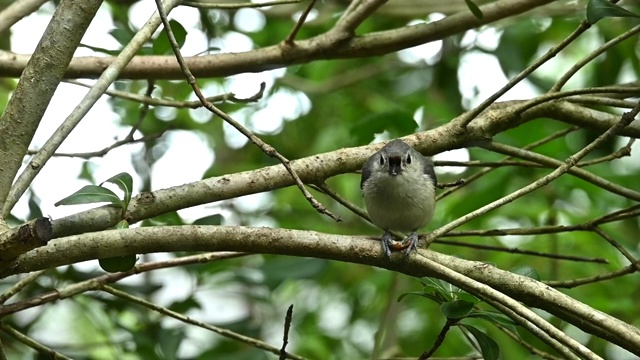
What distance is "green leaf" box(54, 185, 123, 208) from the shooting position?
2.50 metres

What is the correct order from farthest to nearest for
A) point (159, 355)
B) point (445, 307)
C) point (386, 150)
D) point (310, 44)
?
1. point (159, 355)
2. point (310, 44)
3. point (386, 150)
4. point (445, 307)

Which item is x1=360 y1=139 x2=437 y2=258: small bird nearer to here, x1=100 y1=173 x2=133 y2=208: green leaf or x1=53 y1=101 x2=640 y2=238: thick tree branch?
x1=53 y1=101 x2=640 y2=238: thick tree branch

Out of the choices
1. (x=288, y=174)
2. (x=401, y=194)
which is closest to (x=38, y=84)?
(x=288, y=174)

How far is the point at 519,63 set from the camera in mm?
4672

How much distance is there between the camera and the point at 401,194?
3727 millimetres

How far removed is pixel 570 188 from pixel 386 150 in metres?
1.56

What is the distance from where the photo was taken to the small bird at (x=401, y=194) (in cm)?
364

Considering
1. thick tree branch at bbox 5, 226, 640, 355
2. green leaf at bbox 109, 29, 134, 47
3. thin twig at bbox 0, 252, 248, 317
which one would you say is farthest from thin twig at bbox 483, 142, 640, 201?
green leaf at bbox 109, 29, 134, 47

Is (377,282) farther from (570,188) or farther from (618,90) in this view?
(618,90)

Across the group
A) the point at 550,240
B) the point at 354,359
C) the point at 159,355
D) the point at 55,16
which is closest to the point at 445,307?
the point at 55,16

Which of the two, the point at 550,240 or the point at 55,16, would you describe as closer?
the point at 55,16

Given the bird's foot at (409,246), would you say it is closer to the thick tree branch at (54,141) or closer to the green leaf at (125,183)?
the green leaf at (125,183)

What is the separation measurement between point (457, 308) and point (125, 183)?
42.4 inches

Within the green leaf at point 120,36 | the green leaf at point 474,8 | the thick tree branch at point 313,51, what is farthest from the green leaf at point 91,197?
the green leaf at point 474,8
